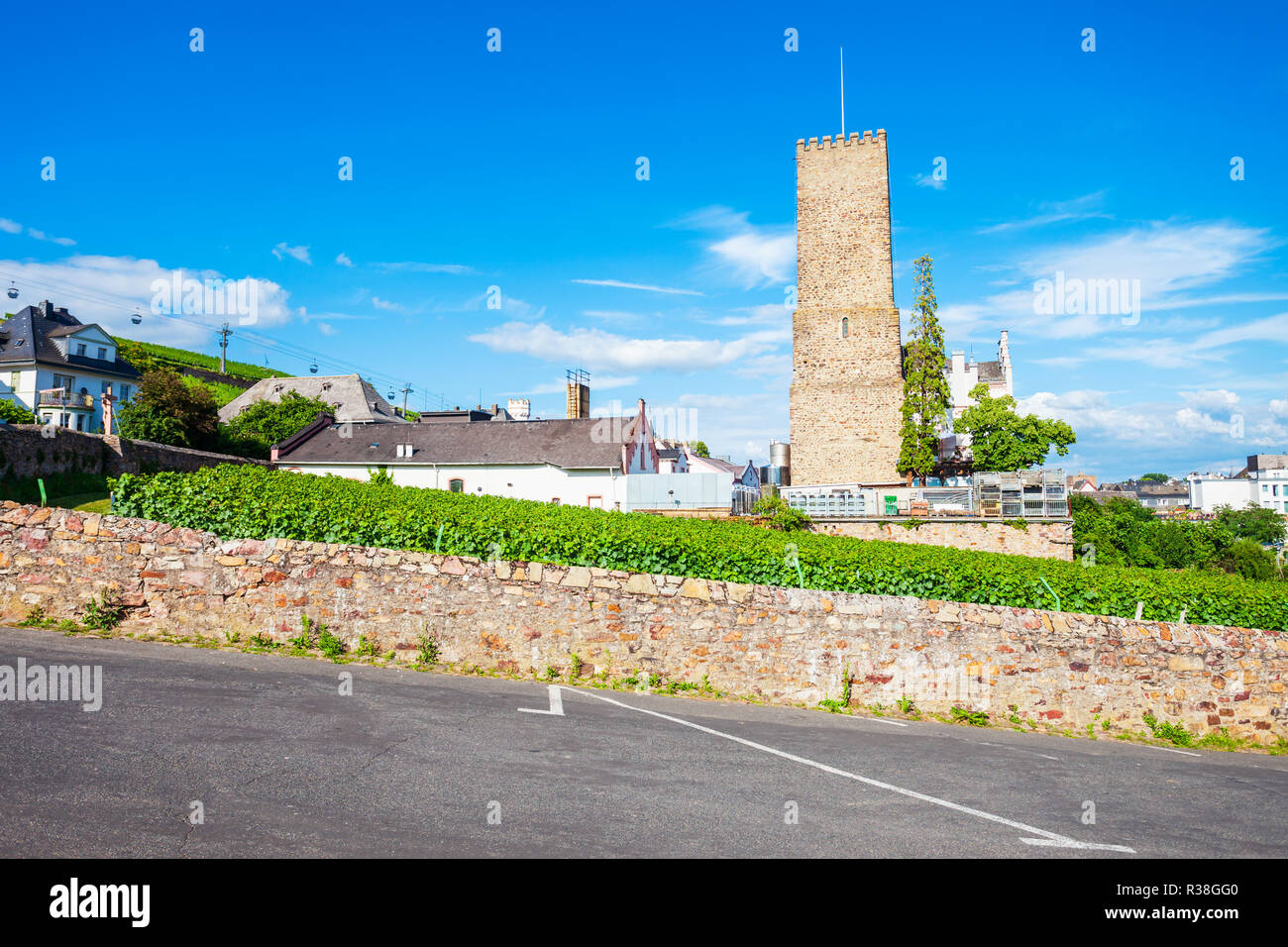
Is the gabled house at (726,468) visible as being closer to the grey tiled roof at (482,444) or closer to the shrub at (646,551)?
the grey tiled roof at (482,444)

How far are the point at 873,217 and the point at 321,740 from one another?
3988 cm

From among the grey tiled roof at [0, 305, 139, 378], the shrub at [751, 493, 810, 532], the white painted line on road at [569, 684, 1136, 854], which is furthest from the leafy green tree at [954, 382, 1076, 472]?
the grey tiled roof at [0, 305, 139, 378]

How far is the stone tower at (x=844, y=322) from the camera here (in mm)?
41031

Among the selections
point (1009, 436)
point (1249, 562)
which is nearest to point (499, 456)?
point (1009, 436)

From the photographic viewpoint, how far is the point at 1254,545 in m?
56.4

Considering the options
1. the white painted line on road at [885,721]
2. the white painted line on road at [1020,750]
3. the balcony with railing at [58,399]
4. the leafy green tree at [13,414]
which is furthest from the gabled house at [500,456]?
the white painted line on road at [1020,750]

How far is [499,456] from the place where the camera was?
45.0m

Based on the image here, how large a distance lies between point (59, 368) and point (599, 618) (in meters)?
58.5

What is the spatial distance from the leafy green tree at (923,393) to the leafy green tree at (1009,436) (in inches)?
303

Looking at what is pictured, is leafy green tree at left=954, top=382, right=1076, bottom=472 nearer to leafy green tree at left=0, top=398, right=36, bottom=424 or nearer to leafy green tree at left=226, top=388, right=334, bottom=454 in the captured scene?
leafy green tree at left=226, top=388, right=334, bottom=454

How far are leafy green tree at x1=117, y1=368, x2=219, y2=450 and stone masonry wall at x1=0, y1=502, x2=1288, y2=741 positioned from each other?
37.0 meters

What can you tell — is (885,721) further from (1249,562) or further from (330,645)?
(1249,562)
